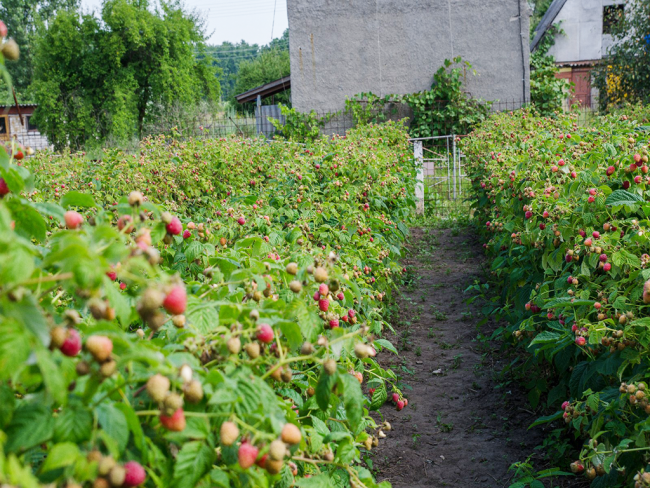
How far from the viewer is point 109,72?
2139 cm

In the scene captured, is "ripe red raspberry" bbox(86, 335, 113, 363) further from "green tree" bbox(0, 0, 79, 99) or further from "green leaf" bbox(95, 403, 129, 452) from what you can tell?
"green tree" bbox(0, 0, 79, 99)

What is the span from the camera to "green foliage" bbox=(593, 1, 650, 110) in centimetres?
1466

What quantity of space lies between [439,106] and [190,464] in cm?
1513

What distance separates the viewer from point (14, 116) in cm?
3225

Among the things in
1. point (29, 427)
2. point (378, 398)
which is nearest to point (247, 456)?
point (29, 427)

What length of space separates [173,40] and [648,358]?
23229 millimetres

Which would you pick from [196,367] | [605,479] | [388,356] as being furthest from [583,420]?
[388,356]

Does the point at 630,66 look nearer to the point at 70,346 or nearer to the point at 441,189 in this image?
the point at 441,189

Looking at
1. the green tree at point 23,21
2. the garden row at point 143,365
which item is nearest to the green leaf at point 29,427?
the garden row at point 143,365

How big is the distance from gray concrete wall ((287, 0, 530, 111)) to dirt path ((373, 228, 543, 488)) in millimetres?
10371

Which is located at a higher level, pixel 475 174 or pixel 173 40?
pixel 173 40

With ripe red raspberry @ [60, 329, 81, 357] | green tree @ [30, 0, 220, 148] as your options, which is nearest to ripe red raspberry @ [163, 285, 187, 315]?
ripe red raspberry @ [60, 329, 81, 357]

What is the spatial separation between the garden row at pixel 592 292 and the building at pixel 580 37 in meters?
21.0

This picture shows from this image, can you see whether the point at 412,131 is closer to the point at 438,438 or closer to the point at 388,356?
the point at 388,356
